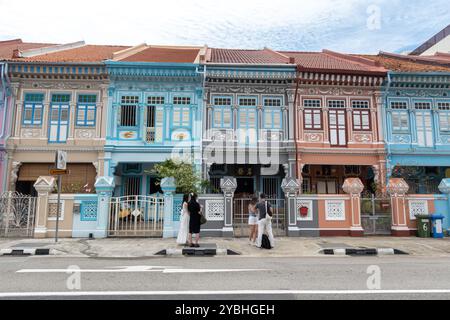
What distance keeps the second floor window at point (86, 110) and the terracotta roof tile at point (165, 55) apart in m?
2.78

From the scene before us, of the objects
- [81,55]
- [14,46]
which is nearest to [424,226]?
[81,55]

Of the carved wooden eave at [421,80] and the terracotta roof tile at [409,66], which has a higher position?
the terracotta roof tile at [409,66]

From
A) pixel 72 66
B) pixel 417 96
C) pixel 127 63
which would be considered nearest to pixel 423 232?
pixel 417 96

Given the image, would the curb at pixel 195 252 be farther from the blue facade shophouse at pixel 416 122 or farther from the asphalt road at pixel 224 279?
the blue facade shophouse at pixel 416 122

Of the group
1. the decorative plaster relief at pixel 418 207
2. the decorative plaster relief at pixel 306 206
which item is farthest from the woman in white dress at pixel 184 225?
the decorative plaster relief at pixel 418 207

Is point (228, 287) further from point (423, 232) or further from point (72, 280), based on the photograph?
point (423, 232)

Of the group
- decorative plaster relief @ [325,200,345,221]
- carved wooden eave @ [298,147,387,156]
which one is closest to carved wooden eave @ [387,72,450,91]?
carved wooden eave @ [298,147,387,156]

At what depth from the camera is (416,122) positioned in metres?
16.6

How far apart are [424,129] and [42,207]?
17.9 meters

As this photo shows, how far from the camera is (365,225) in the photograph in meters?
12.7

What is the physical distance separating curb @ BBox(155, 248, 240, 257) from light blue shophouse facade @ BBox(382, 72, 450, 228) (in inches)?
417

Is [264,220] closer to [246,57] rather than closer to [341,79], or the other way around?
[341,79]

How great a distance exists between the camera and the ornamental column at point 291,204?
40.1 ft

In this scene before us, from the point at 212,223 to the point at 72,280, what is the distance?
6.80m
